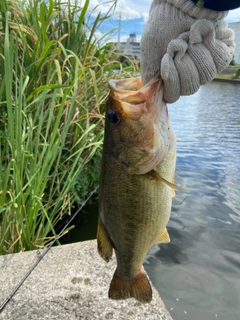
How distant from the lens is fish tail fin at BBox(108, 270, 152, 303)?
1759 millimetres

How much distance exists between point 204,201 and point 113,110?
5.24 m

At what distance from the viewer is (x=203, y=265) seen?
464cm

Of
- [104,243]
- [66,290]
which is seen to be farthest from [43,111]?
[104,243]

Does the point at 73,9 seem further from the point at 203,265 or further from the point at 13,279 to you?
the point at 203,265

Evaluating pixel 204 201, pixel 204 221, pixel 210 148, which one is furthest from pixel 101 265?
pixel 210 148

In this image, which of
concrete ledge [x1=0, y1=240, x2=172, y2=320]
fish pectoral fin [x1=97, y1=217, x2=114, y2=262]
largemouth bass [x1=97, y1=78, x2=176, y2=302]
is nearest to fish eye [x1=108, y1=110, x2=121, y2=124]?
largemouth bass [x1=97, y1=78, x2=176, y2=302]

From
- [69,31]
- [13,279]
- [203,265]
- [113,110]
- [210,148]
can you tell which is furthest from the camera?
[210,148]

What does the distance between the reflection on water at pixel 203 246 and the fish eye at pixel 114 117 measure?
112 inches

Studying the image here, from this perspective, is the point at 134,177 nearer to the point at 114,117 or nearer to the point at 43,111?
the point at 114,117

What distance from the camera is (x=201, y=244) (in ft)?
16.8

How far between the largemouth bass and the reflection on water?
7.58ft

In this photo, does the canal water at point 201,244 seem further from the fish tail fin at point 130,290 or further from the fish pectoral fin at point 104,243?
the fish pectoral fin at point 104,243

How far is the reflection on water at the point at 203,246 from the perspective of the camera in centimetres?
395

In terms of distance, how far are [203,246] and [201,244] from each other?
50 millimetres
